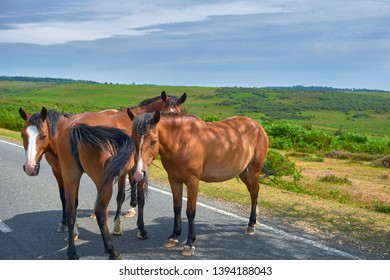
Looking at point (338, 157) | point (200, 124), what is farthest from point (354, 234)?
point (338, 157)

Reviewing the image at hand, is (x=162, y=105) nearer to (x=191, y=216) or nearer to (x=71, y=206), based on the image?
(x=191, y=216)

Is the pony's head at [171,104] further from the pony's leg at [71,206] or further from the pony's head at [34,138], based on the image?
the pony's leg at [71,206]

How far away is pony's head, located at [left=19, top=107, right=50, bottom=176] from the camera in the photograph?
5871 mm

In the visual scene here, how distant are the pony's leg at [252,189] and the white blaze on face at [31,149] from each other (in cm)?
371

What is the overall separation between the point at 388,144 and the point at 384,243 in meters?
28.7

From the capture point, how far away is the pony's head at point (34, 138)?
5.87m

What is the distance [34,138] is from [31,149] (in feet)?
0.58

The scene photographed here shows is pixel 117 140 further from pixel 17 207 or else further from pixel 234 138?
pixel 17 207

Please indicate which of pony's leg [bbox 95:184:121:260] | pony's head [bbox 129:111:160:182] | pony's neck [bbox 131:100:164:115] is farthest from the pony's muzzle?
pony's neck [bbox 131:100:164:115]

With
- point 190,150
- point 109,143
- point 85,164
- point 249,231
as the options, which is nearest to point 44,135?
point 85,164

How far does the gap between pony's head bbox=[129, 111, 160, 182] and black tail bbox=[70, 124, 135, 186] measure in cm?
12

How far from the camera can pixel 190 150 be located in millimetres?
6191

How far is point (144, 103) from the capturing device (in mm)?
7699

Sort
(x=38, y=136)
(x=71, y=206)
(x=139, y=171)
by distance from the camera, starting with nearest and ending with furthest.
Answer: (x=139, y=171) → (x=71, y=206) → (x=38, y=136)
